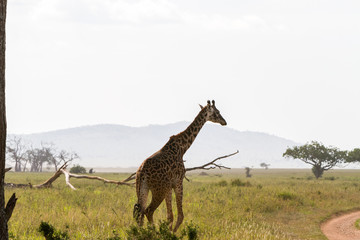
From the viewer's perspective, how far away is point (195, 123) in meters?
10.5

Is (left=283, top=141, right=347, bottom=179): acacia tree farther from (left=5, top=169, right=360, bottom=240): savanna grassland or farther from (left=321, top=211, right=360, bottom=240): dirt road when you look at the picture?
(left=321, top=211, right=360, bottom=240): dirt road

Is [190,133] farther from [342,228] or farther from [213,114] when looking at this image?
[342,228]

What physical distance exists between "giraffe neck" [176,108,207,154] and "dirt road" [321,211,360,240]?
709cm

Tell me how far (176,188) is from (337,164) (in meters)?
65.5

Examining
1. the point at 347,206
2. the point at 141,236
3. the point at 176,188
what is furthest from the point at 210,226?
the point at 347,206

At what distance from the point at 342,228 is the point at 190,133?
9206mm

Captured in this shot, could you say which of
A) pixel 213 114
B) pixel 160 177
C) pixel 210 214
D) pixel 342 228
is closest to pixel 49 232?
pixel 160 177

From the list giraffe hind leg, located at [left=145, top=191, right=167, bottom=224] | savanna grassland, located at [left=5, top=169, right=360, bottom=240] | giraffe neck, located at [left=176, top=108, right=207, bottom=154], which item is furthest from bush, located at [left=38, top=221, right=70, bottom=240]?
giraffe neck, located at [left=176, top=108, right=207, bottom=154]

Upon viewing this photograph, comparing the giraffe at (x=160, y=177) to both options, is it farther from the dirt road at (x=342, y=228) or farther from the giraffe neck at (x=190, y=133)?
the dirt road at (x=342, y=228)

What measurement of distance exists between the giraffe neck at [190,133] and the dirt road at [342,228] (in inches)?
279

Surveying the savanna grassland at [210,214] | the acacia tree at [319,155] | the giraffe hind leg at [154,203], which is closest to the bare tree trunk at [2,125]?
the savanna grassland at [210,214]

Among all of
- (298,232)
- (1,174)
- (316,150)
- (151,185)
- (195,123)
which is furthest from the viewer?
(316,150)

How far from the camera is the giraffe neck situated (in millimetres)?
10242

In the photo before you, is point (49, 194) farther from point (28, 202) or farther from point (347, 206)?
point (347, 206)
